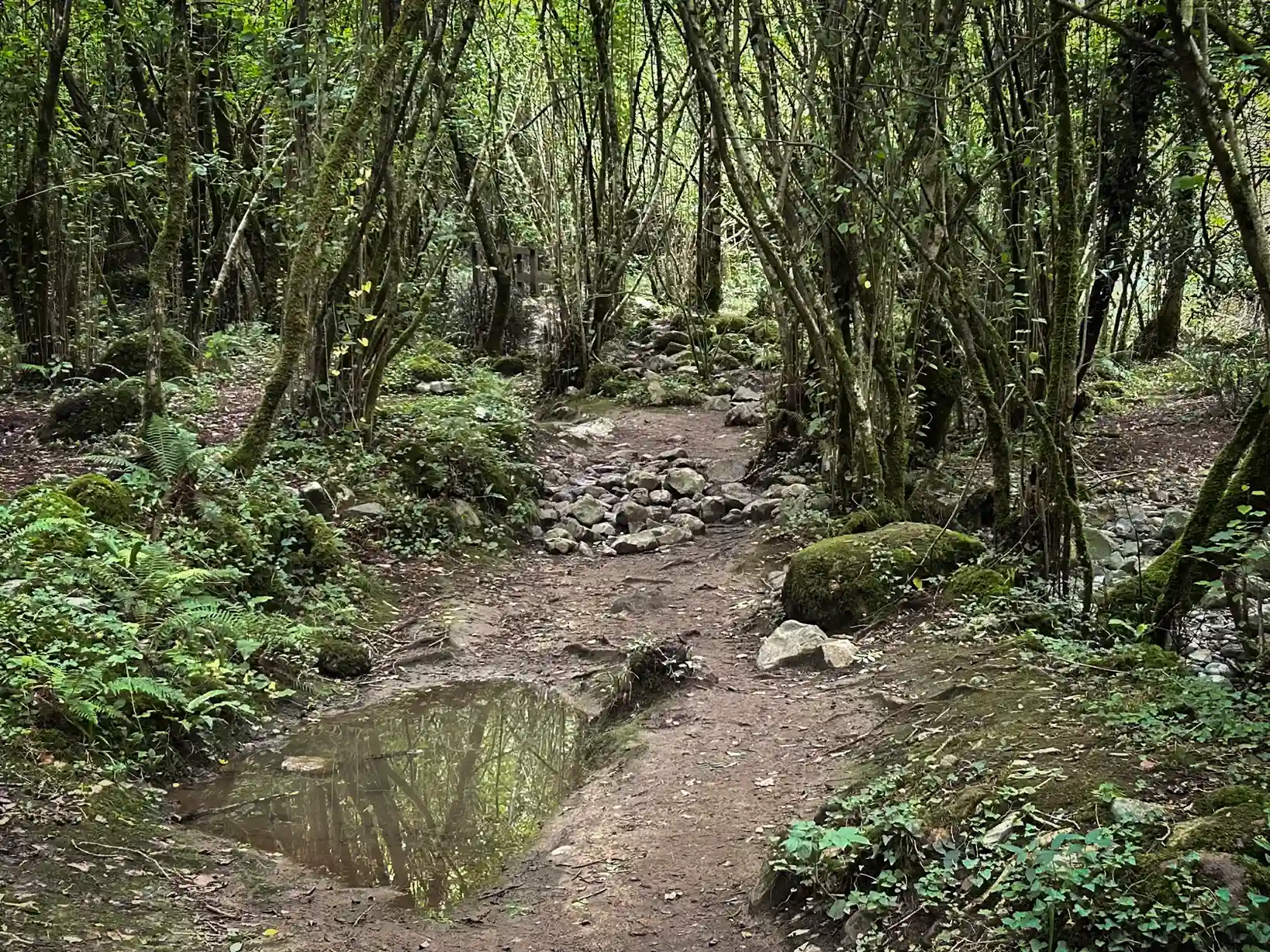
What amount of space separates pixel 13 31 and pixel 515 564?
8526 mm

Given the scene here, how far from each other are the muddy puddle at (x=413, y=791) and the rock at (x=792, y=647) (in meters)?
1.30

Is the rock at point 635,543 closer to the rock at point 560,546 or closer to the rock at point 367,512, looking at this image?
the rock at point 560,546

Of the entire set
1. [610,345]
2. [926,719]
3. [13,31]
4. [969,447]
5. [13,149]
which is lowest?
[926,719]

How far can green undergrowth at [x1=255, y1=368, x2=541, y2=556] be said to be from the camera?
878 cm

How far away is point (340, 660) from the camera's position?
655 cm

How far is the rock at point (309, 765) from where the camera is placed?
17.1 feet

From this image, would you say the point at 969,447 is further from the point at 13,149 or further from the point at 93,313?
the point at 13,149

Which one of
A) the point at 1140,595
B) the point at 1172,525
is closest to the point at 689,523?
the point at 1172,525

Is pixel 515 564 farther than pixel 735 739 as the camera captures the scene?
Yes

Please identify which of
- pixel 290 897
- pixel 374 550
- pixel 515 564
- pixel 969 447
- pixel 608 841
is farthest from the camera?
pixel 969 447

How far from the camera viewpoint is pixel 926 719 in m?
4.61

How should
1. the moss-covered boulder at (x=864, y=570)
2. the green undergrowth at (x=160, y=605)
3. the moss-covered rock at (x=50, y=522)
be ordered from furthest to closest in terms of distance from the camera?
the moss-covered boulder at (x=864, y=570) → the moss-covered rock at (x=50, y=522) → the green undergrowth at (x=160, y=605)

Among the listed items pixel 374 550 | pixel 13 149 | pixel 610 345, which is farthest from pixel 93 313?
pixel 610 345

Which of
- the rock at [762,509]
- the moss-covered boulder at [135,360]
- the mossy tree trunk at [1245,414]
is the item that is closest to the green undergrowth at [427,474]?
the rock at [762,509]
